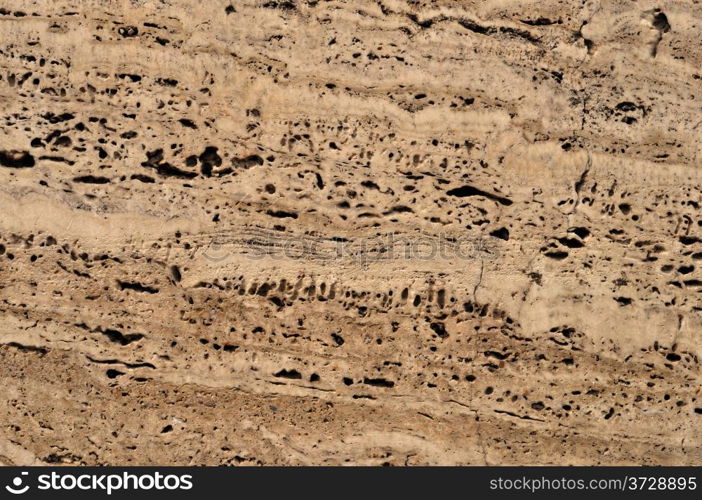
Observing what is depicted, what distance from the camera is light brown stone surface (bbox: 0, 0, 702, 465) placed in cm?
139

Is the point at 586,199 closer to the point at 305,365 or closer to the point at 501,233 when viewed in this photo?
the point at 501,233

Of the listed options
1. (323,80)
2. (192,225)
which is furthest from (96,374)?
(323,80)

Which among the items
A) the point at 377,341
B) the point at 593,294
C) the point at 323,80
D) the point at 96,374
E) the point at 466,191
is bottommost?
the point at 96,374

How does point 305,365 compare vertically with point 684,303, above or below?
below

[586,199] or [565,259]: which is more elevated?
[586,199]

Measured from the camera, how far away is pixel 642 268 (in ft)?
4.62

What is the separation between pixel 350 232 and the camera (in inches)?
55.3

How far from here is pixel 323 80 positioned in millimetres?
1394

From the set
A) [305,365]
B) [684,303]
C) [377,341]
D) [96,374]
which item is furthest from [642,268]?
[96,374]

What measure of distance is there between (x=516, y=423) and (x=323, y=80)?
845 millimetres

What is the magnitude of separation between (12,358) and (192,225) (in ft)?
1.58

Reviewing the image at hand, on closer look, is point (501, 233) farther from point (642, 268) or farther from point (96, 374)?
point (96, 374)

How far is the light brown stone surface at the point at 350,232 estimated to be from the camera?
54.7 inches

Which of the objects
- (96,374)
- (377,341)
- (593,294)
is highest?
(593,294)
